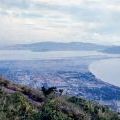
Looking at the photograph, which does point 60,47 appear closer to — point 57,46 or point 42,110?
point 57,46

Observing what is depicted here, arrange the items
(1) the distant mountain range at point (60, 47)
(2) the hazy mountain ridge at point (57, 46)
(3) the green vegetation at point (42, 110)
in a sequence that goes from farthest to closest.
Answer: (2) the hazy mountain ridge at point (57, 46) → (1) the distant mountain range at point (60, 47) → (3) the green vegetation at point (42, 110)

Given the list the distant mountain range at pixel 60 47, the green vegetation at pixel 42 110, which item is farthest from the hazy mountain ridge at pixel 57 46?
the green vegetation at pixel 42 110

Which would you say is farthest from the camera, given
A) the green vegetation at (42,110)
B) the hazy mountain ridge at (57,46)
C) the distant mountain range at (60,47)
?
the hazy mountain ridge at (57,46)

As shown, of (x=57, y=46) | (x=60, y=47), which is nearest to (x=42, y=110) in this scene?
(x=57, y=46)

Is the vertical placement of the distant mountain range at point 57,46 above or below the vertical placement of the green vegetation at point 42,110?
below

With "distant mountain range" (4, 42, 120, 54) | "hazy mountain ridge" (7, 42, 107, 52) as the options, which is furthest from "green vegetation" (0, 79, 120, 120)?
"hazy mountain ridge" (7, 42, 107, 52)

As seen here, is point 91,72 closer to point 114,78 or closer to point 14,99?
point 114,78

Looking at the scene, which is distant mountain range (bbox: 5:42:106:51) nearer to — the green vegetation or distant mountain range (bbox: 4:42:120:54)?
distant mountain range (bbox: 4:42:120:54)

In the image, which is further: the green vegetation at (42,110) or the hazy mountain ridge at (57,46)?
the hazy mountain ridge at (57,46)

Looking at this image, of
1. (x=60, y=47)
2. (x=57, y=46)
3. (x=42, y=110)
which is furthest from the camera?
(x=60, y=47)

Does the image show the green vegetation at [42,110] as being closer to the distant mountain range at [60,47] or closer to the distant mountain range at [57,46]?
the distant mountain range at [60,47]

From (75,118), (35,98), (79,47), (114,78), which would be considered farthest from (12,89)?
(79,47)
